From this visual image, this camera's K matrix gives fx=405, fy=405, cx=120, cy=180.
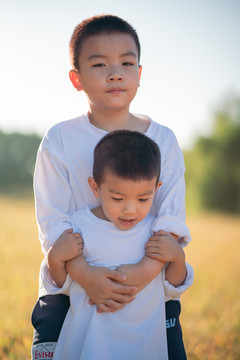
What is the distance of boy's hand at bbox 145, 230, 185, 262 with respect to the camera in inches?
93.3

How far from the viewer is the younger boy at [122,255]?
229 cm

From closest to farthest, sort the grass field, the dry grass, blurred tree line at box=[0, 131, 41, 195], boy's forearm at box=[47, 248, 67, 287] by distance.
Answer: boy's forearm at box=[47, 248, 67, 287] → the grass field → the dry grass → blurred tree line at box=[0, 131, 41, 195]

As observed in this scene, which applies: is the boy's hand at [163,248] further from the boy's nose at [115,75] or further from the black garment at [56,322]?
the boy's nose at [115,75]

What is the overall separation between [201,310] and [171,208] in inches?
129

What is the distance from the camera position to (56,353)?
2393 millimetres

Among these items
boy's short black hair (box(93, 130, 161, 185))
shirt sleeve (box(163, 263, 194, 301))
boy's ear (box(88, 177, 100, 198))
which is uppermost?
boy's short black hair (box(93, 130, 161, 185))

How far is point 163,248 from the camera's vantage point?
238 centimetres

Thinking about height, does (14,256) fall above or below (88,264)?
below

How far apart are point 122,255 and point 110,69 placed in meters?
1.17

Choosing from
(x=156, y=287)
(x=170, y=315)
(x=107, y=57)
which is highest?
(x=107, y=57)

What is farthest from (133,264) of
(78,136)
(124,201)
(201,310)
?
(201,310)

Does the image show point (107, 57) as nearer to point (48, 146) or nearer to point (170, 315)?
point (48, 146)

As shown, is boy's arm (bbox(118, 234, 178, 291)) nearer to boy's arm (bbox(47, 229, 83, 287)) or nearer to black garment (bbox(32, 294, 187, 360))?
boy's arm (bbox(47, 229, 83, 287))

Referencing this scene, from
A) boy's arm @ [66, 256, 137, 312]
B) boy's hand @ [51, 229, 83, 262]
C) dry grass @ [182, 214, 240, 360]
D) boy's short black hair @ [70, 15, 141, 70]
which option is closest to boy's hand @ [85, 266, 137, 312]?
boy's arm @ [66, 256, 137, 312]
